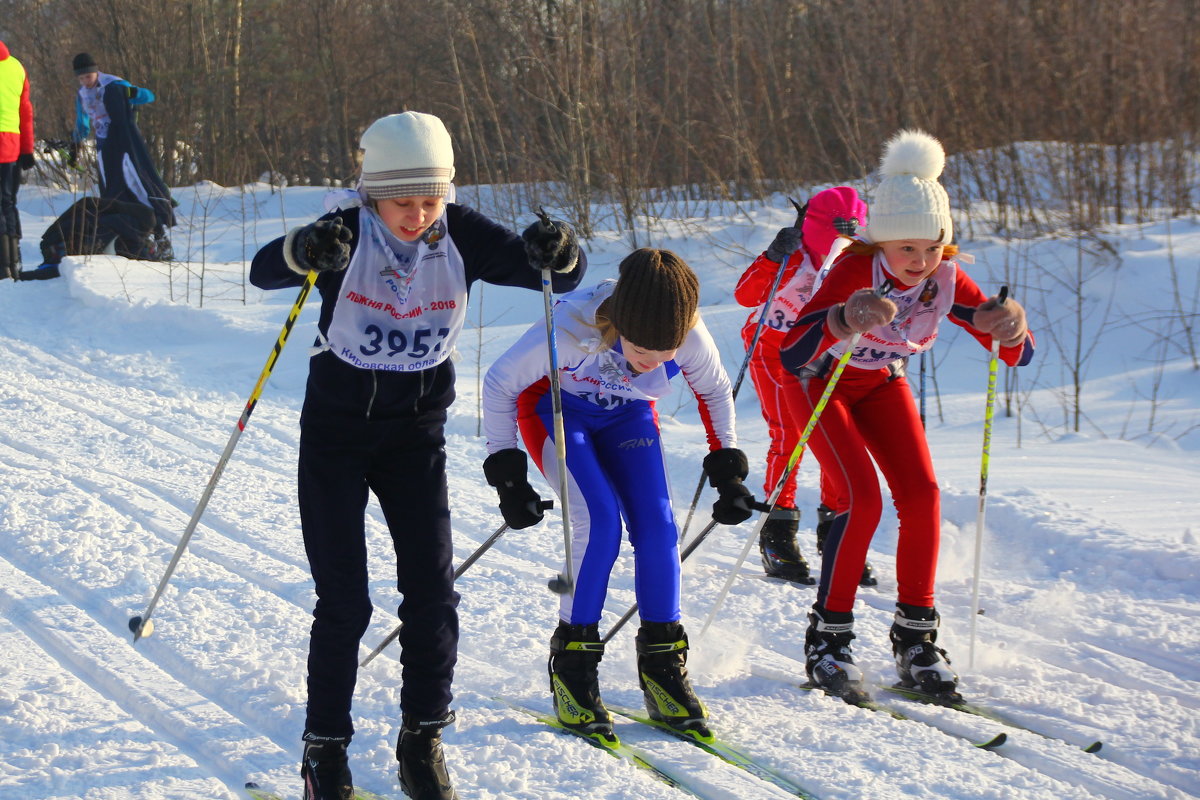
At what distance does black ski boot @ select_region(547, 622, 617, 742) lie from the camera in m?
3.36

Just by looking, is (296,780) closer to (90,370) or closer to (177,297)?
(90,370)

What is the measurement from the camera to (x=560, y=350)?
347cm

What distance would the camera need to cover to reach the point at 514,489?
329cm

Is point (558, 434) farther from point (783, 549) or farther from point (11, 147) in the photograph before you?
point (11, 147)

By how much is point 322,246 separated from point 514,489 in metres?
0.94

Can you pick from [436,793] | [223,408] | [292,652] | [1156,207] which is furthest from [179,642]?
[1156,207]

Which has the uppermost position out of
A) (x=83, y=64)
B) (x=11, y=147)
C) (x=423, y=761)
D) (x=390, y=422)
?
(x=83, y=64)

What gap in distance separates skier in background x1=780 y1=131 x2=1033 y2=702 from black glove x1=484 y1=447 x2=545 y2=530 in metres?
0.99

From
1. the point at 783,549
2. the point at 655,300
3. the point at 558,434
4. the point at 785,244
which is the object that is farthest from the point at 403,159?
the point at 783,549

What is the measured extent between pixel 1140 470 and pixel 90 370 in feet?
21.2

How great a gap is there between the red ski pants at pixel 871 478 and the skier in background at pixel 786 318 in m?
0.84

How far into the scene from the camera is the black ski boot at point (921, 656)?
367 centimetres

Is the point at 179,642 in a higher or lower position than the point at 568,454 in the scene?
lower

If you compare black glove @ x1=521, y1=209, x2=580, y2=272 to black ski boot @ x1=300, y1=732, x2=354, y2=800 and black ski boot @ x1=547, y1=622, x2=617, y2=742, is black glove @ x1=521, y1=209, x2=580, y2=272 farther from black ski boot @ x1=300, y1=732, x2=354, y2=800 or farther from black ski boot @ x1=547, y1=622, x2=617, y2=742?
black ski boot @ x1=300, y1=732, x2=354, y2=800
